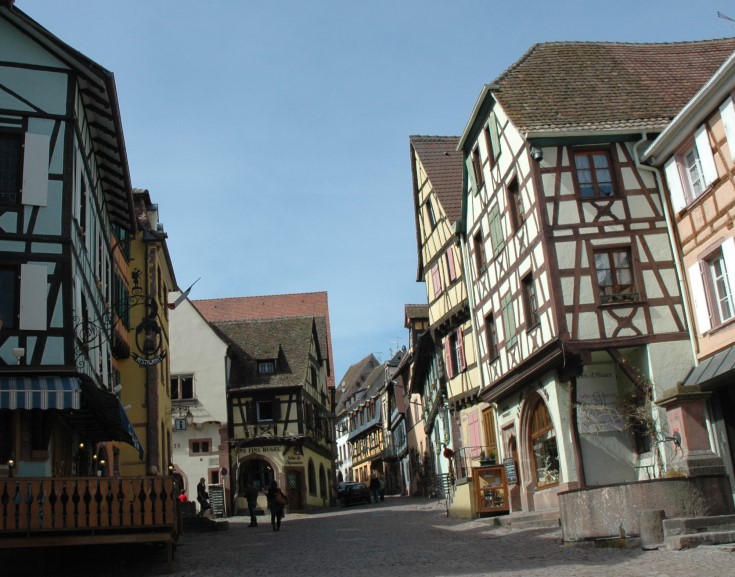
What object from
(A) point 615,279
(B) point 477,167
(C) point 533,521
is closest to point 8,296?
(C) point 533,521

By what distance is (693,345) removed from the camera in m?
19.9

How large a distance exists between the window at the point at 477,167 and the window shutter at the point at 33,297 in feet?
42.1

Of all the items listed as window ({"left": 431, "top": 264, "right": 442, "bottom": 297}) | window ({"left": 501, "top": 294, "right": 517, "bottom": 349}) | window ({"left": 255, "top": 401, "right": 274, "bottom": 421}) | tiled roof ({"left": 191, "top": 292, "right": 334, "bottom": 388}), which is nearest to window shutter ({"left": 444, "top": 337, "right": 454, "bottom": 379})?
window ({"left": 431, "top": 264, "right": 442, "bottom": 297})

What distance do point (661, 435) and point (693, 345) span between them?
2.07m

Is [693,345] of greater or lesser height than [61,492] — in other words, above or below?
above

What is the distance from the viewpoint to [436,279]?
32.6 meters

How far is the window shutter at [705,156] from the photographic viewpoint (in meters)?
18.5

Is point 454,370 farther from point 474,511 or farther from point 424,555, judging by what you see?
point 424,555

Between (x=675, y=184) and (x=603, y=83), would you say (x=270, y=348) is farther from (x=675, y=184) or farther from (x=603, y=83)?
(x=675, y=184)

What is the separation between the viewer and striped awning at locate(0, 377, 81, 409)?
16.1 m

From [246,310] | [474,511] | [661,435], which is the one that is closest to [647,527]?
[661,435]

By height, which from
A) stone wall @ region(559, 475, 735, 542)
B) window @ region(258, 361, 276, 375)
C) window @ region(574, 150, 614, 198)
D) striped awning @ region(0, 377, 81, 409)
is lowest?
stone wall @ region(559, 475, 735, 542)

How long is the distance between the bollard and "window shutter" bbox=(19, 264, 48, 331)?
1086 centimetres

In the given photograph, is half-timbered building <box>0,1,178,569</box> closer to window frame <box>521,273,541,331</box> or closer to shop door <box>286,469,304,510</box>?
window frame <box>521,273,541,331</box>
